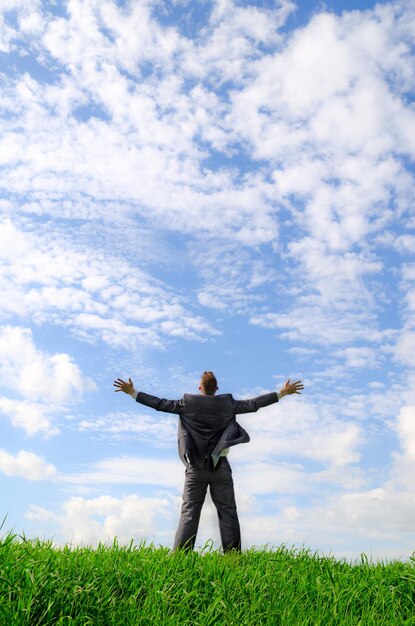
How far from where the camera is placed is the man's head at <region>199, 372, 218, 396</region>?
34.9ft

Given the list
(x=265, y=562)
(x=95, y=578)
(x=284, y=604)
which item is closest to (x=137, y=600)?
(x=95, y=578)

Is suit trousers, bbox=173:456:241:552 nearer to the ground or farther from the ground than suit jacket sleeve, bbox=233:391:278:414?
nearer to the ground

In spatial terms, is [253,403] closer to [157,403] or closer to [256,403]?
[256,403]

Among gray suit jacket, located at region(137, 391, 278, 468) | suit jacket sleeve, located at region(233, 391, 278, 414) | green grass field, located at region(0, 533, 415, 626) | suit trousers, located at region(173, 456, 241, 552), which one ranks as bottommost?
green grass field, located at region(0, 533, 415, 626)

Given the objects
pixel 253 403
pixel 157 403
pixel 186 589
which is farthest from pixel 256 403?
pixel 186 589

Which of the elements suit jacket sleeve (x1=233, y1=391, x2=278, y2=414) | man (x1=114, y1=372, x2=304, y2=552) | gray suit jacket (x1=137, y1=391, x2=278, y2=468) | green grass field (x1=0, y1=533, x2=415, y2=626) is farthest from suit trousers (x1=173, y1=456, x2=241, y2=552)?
suit jacket sleeve (x1=233, y1=391, x2=278, y2=414)

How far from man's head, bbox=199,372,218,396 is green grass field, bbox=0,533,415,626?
95.0 inches

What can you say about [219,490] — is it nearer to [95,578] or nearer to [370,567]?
[370,567]

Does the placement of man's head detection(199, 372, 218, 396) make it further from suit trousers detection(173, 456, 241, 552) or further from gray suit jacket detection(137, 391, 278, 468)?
suit trousers detection(173, 456, 241, 552)

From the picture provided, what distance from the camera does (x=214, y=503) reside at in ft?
33.7

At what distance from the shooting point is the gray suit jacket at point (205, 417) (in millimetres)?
10375

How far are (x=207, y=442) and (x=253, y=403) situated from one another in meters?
0.96

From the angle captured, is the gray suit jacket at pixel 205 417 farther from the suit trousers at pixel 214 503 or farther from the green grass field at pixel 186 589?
the green grass field at pixel 186 589

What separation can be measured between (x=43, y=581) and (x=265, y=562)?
12.7 feet
